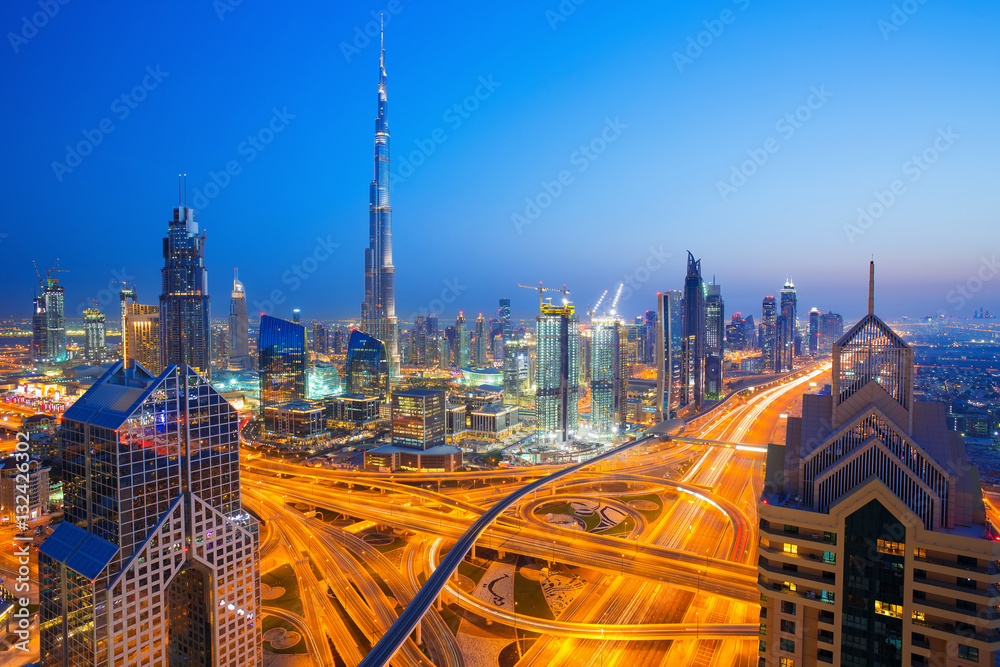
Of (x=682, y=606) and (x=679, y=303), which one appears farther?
(x=679, y=303)

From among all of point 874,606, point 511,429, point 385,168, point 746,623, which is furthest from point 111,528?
point 385,168

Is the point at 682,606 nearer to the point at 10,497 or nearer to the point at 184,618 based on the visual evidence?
the point at 184,618

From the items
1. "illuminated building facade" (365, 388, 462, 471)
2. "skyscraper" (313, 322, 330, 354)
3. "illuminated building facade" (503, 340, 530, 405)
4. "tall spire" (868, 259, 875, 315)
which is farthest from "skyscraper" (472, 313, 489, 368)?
"tall spire" (868, 259, 875, 315)

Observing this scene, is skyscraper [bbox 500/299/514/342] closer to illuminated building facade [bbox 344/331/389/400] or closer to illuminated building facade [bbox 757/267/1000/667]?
illuminated building facade [bbox 344/331/389/400]

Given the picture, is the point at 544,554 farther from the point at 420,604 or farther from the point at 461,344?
the point at 461,344

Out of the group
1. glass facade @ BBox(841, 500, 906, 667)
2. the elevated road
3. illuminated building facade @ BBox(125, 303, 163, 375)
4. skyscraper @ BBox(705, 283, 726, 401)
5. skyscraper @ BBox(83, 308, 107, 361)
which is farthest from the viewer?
skyscraper @ BBox(83, 308, 107, 361)

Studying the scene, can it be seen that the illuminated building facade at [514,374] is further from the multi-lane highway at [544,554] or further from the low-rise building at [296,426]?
the multi-lane highway at [544,554]
